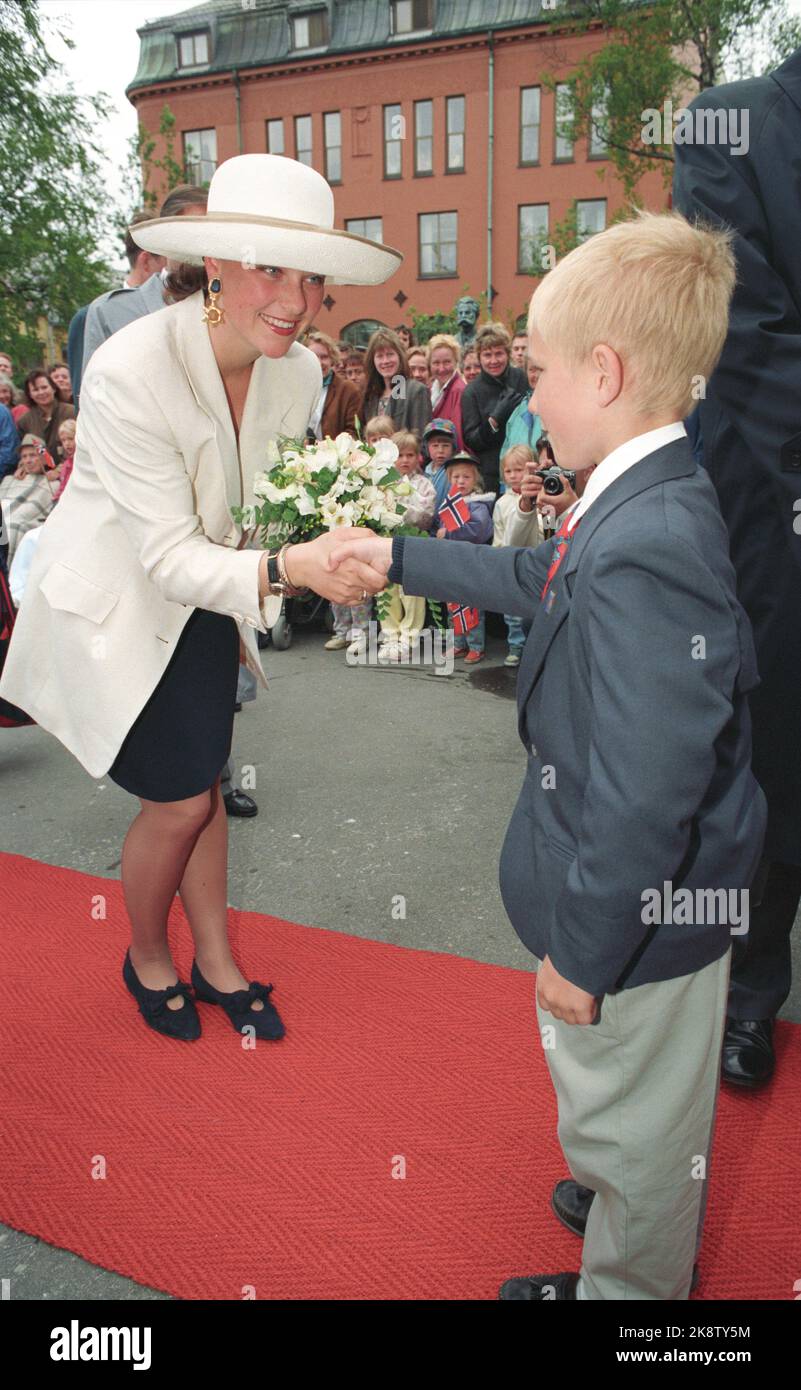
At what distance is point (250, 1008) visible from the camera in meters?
2.81

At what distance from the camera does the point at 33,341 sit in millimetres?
22547

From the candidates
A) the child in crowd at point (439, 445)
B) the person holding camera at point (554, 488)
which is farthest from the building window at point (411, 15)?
the person holding camera at point (554, 488)

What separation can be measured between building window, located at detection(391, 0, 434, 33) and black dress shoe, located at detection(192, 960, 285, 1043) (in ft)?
112

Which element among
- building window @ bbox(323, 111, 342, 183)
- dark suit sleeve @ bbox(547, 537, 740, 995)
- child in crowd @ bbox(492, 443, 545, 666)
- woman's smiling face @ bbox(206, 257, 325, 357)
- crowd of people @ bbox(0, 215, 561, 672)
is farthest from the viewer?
building window @ bbox(323, 111, 342, 183)

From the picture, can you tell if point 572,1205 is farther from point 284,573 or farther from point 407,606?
point 407,606

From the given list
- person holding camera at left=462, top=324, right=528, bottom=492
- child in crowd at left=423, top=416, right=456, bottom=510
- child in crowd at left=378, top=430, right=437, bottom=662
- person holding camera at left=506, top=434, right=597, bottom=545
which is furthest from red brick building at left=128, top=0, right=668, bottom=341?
person holding camera at left=506, top=434, right=597, bottom=545

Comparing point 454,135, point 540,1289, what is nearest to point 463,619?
point 540,1289

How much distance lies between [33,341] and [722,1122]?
Answer: 2390 cm

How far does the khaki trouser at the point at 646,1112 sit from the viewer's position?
149 cm

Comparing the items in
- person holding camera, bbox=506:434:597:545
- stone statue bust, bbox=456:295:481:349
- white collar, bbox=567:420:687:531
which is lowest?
person holding camera, bbox=506:434:597:545

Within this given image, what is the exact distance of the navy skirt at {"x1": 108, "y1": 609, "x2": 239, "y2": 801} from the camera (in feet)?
8.16

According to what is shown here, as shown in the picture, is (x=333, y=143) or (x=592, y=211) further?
(x=333, y=143)

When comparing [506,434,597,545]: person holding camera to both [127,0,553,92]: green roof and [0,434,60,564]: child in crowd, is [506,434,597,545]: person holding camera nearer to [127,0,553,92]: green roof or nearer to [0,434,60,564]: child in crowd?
[0,434,60,564]: child in crowd

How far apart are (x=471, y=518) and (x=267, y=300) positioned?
4.69 metres
